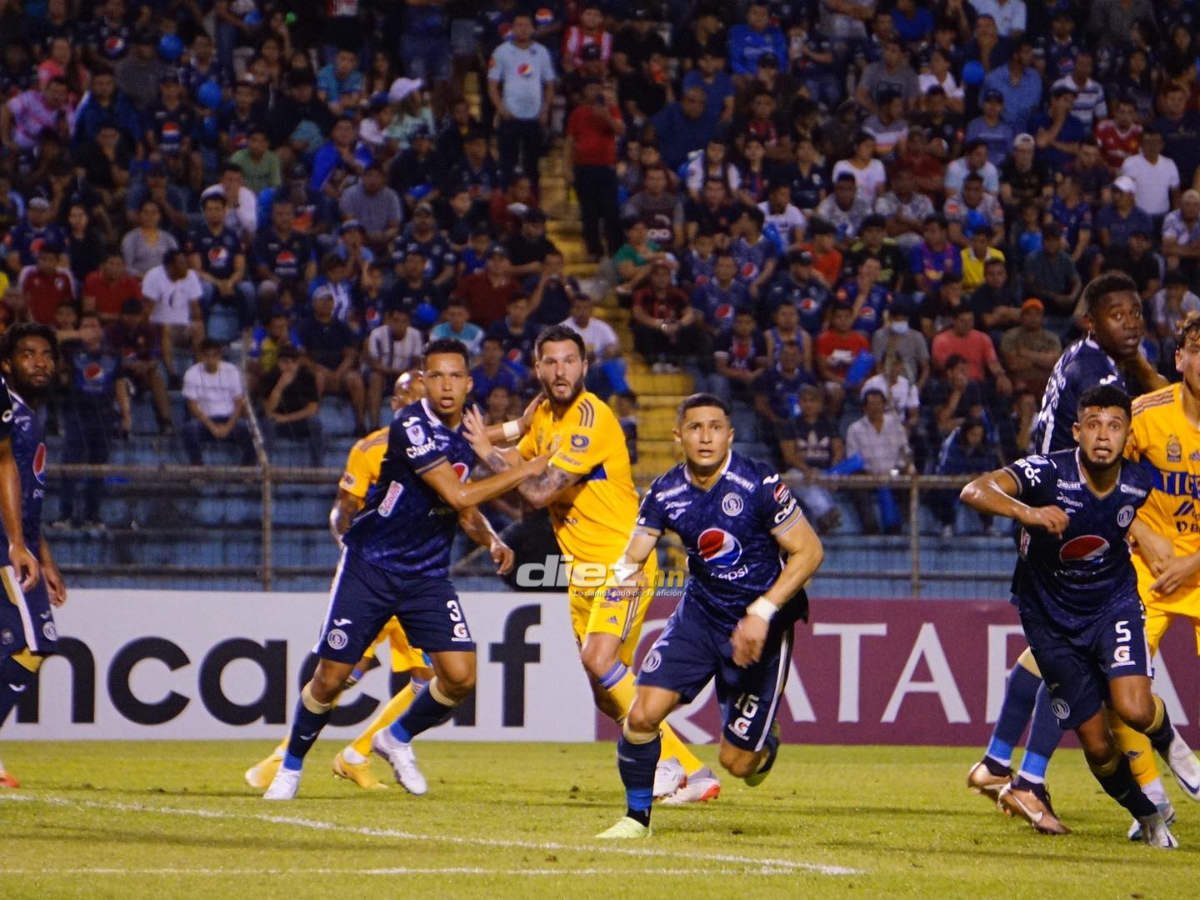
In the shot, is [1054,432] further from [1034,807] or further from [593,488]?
[593,488]

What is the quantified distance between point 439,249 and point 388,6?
13.2ft

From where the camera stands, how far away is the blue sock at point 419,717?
9.95 meters

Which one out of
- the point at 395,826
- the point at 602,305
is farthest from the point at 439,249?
the point at 395,826

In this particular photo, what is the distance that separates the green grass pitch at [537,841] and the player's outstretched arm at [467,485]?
5.24 feet

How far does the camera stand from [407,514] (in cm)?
949

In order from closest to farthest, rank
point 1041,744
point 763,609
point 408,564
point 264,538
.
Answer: point 763,609, point 1041,744, point 408,564, point 264,538

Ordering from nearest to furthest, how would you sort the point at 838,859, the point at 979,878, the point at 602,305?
the point at 979,878, the point at 838,859, the point at 602,305

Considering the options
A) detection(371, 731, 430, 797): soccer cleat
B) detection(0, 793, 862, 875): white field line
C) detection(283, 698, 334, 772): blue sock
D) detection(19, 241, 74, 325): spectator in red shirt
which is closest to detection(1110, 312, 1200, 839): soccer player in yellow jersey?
detection(0, 793, 862, 875): white field line

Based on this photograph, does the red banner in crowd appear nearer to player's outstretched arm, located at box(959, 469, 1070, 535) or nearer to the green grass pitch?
the green grass pitch

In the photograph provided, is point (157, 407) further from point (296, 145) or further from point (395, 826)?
point (395, 826)

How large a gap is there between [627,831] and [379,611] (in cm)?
218

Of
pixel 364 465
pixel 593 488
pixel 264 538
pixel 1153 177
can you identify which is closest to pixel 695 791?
pixel 593 488

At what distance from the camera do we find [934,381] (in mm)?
16547

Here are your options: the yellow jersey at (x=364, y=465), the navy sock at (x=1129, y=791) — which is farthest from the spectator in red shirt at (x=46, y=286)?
the navy sock at (x=1129, y=791)
